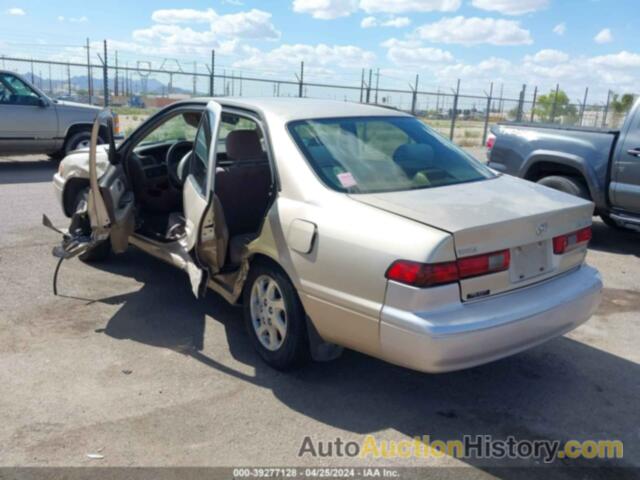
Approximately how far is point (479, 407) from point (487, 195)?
4.16 ft

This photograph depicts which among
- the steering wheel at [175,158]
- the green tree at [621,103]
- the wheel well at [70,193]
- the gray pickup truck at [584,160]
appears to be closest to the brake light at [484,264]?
the steering wheel at [175,158]

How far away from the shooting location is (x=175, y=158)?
6133 millimetres

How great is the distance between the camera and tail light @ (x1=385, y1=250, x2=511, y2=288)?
121 inches

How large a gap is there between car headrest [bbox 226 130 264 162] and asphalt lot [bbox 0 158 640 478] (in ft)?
4.14

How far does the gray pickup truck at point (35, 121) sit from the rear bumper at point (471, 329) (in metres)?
10.6

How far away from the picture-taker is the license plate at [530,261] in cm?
343

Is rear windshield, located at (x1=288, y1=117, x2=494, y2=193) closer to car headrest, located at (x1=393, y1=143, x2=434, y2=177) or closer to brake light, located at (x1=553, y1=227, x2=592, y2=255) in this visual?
car headrest, located at (x1=393, y1=143, x2=434, y2=177)

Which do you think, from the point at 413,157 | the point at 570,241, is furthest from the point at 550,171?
the point at 570,241

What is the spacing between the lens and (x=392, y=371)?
4.12 metres

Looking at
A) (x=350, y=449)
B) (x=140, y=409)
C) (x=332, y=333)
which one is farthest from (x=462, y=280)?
(x=140, y=409)

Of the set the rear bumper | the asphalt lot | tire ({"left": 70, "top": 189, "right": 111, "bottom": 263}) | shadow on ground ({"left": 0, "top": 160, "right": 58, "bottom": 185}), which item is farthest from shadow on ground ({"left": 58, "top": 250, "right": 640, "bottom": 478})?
shadow on ground ({"left": 0, "top": 160, "right": 58, "bottom": 185})

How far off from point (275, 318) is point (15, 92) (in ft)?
32.7

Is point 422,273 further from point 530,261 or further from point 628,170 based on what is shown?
point 628,170

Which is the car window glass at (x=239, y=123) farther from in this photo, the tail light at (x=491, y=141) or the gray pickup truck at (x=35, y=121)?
the gray pickup truck at (x=35, y=121)
